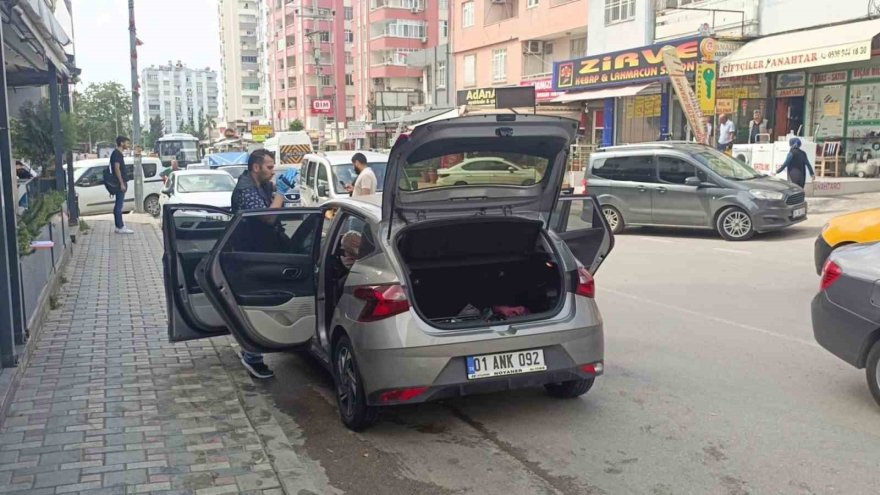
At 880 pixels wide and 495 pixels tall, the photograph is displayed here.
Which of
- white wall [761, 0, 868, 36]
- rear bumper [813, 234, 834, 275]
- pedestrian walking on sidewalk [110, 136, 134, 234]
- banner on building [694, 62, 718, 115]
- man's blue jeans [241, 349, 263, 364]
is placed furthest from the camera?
banner on building [694, 62, 718, 115]

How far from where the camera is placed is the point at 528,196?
5555 mm

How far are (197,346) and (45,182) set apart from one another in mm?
6597

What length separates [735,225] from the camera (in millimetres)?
13852

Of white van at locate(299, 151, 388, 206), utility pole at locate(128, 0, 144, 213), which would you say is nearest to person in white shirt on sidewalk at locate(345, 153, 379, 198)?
white van at locate(299, 151, 388, 206)

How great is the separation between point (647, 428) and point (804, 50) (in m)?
17.3

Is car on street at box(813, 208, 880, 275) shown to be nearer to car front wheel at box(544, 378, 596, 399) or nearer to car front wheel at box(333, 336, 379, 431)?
car front wheel at box(544, 378, 596, 399)

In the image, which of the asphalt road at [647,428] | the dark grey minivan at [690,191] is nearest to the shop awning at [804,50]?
the dark grey minivan at [690,191]

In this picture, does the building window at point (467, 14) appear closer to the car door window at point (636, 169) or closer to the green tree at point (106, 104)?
the car door window at point (636, 169)

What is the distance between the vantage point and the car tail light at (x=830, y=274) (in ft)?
18.0

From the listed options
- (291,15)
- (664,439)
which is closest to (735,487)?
(664,439)

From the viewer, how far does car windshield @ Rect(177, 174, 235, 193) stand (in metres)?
18.0

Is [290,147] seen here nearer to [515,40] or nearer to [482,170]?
[515,40]

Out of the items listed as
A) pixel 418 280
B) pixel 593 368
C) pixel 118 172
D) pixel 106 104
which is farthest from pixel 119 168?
pixel 106 104

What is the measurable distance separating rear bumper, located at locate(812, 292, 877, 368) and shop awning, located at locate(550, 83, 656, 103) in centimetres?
2043
